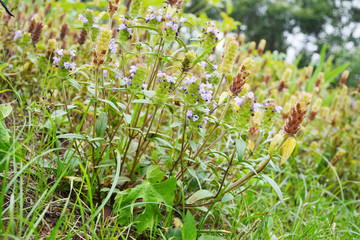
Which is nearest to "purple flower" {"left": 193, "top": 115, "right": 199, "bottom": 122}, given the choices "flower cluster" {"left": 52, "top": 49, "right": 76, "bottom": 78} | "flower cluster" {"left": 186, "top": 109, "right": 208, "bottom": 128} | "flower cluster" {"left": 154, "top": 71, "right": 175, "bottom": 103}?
"flower cluster" {"left": 186, "top": 109, "right": 208, "bottom": 128}

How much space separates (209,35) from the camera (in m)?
1.68

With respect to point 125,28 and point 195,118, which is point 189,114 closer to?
point 195,118

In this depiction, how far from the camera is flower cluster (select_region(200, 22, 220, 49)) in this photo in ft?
5.44

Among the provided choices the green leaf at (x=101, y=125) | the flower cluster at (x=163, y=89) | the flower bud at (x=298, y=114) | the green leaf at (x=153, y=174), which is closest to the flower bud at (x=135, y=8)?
the flower cluster at (x=163, y=89)

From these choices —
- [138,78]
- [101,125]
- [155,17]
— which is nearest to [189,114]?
[138,78]

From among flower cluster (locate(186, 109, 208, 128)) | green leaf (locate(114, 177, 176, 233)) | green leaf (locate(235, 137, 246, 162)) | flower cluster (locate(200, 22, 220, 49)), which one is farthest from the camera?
flower cluster (locate(200, 22, 220, 49))

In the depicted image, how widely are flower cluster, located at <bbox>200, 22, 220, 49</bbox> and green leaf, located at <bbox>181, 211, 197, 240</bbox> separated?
3.06ft

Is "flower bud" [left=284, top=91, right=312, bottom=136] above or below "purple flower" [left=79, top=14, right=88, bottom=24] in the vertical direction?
below

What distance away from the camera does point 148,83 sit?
1715 mm

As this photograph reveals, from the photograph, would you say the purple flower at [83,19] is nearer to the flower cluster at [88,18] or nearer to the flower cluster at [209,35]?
the flower cluster at [88,18]

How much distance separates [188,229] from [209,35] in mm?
1043

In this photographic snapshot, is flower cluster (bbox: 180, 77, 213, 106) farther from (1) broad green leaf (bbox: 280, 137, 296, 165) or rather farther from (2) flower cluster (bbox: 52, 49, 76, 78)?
(2) flower cluster (bbox: 52, 49, 76, 78)

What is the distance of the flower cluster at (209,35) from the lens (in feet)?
5.44

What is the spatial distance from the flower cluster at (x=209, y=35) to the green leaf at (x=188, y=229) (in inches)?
36.7
